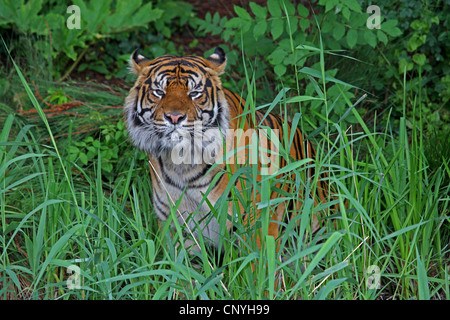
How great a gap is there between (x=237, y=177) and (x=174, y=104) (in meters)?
0.51

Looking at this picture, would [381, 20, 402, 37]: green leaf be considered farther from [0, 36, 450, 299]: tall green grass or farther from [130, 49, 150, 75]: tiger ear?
[130, 49, 150, 75]: tiger ear

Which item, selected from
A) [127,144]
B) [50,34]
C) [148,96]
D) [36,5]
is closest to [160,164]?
[148,96]

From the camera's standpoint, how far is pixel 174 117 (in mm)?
2951

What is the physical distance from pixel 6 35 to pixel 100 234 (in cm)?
321

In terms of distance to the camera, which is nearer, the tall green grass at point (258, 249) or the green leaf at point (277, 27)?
the tall green grass at point (258, 249)

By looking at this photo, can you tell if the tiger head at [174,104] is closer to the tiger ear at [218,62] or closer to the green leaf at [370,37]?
the tiger ear at [218,62]

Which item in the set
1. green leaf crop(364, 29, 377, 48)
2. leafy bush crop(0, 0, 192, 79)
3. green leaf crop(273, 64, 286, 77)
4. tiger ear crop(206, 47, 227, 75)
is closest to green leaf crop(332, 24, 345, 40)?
green leaf crop(364, 29, 377, 48)

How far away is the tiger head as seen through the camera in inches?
118

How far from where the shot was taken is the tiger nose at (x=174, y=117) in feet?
9.68

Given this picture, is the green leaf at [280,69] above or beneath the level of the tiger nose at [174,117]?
above

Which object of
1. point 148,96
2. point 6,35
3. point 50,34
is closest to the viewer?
point 148,96

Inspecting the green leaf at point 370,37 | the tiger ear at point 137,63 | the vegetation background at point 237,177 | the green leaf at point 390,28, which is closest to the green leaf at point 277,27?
the vegetation background at point 237,177
